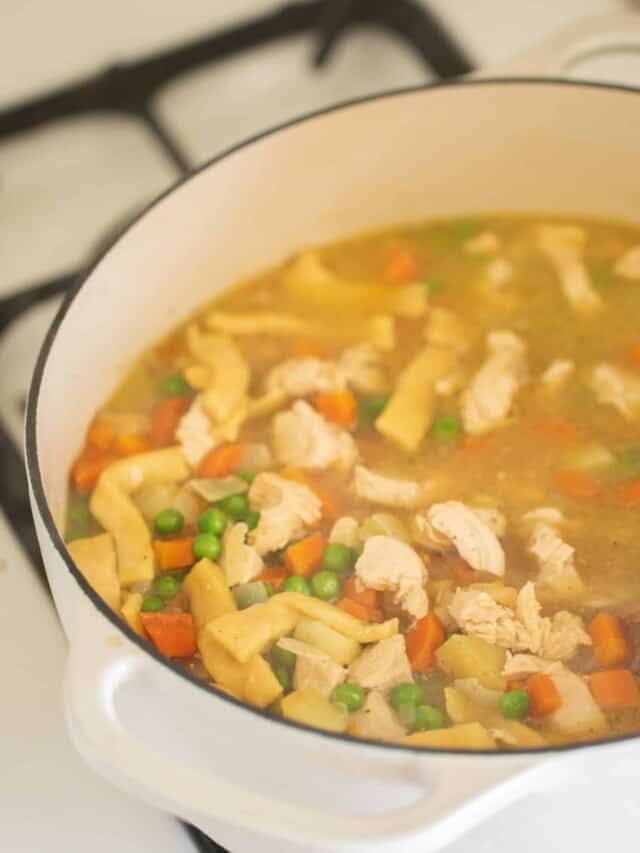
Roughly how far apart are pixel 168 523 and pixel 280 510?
150mm

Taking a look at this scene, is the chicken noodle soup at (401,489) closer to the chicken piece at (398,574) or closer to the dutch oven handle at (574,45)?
the chicken piece at (398,574)

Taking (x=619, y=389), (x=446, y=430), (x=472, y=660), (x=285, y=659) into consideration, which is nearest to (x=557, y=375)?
(x=619, y=389)

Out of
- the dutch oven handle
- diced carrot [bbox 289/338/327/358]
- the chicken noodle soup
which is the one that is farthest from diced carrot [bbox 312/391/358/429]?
the dutch oven handle

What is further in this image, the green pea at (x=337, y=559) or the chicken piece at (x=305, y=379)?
the chicken piece at (x=305, y=379)

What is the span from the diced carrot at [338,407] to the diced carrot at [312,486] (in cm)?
12

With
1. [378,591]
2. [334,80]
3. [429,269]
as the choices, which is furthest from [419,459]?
[334,80]

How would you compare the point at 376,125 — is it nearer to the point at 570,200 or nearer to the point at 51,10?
the point at 570,200

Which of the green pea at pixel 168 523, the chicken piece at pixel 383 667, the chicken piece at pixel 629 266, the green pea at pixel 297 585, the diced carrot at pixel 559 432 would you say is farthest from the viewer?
the chicken piece at pixel 629 266

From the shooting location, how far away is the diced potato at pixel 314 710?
144 cm

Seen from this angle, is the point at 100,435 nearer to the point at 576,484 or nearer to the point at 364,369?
the point at 364,369

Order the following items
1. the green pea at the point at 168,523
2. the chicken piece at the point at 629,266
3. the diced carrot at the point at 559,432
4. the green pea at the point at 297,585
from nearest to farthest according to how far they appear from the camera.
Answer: the green pea at the point at 297,585 < the green pea at the point at 168,523 < the diced carrot at the point at 559,432 < the chicken piece at the point at 629,266

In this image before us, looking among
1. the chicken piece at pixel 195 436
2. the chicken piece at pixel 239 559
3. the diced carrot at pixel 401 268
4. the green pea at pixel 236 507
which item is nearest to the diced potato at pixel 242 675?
the chicken piece at pixel 239 559

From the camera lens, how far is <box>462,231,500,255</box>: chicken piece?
2.12 m

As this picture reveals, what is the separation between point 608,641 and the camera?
5.11 feet
